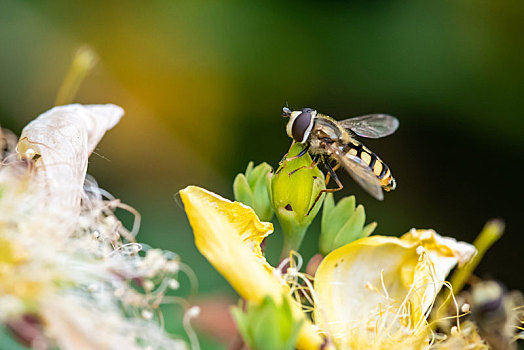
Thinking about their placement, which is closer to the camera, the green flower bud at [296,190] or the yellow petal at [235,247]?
the yellow petal at [235,247]

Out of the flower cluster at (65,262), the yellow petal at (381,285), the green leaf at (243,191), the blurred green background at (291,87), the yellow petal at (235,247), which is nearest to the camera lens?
the flower cluster at (65,262)

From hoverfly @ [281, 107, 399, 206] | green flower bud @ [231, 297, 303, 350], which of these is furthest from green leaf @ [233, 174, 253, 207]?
green flower bud @ [231, 297, 303, 350]

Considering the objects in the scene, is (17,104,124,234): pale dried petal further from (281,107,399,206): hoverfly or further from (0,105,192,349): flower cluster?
(281,107,399,206): hoverfly

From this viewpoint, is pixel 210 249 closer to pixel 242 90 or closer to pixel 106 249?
pixel 106 249

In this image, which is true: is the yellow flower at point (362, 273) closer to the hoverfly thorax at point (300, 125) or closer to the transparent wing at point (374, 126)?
the hoverfly thorax at point (300, 125)

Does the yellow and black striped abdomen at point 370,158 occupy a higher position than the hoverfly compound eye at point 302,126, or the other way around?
the hoverfly compound eye at point 302,126

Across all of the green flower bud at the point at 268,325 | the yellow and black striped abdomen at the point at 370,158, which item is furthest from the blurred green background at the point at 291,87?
the green flower bud at the point at 268,325

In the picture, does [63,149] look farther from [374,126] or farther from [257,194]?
[374,126]
